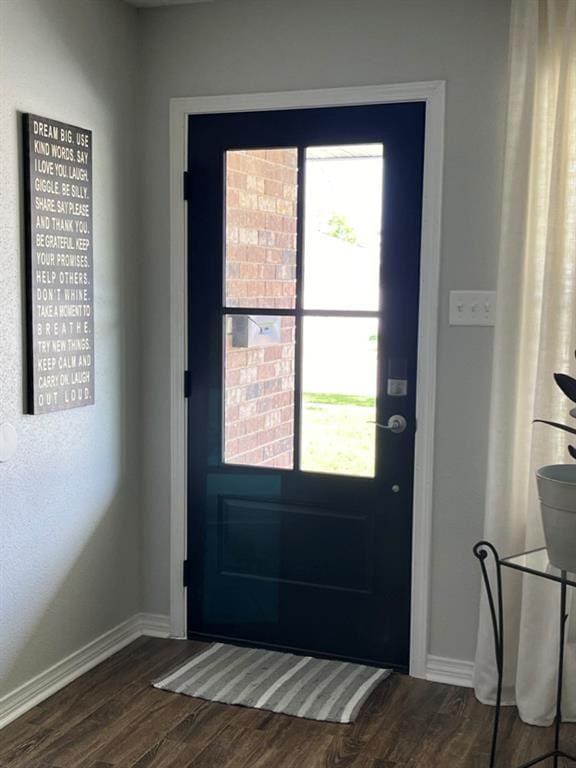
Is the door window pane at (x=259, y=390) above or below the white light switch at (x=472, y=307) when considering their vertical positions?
below

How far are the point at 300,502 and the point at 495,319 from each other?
999 millimetres

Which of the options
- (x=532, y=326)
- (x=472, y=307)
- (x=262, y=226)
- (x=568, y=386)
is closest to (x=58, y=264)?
(x=262, y=226)

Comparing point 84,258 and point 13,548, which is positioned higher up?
point 84,258

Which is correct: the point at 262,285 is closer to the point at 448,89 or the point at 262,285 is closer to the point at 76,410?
the point at 76,410

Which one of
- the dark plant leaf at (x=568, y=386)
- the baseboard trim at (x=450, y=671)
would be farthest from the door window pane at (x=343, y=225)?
the baseboard trim at (x=450, y=671)

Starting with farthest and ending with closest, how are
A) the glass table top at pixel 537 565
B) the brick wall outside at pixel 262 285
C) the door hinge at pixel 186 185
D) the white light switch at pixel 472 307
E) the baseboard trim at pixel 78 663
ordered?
the door hinge at pixel 186 185
the brick wall outside at pixel 262 285
the white light switch at pixel 472 307
the baseboard trim at pixel 78 663
the glass table top at pixel 537 565

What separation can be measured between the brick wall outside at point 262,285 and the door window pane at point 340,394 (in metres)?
0.08

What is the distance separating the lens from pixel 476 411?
322 centimetres

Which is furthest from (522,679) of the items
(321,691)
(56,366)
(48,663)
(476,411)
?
(56,366)

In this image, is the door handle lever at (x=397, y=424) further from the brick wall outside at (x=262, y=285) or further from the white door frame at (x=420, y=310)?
the brick wall outside at (x=262, y=285)

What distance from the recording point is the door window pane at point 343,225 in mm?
3295

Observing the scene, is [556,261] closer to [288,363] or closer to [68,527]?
[288,363]

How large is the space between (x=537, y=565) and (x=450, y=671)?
36.9 inches

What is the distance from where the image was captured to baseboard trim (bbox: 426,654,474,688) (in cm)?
331
